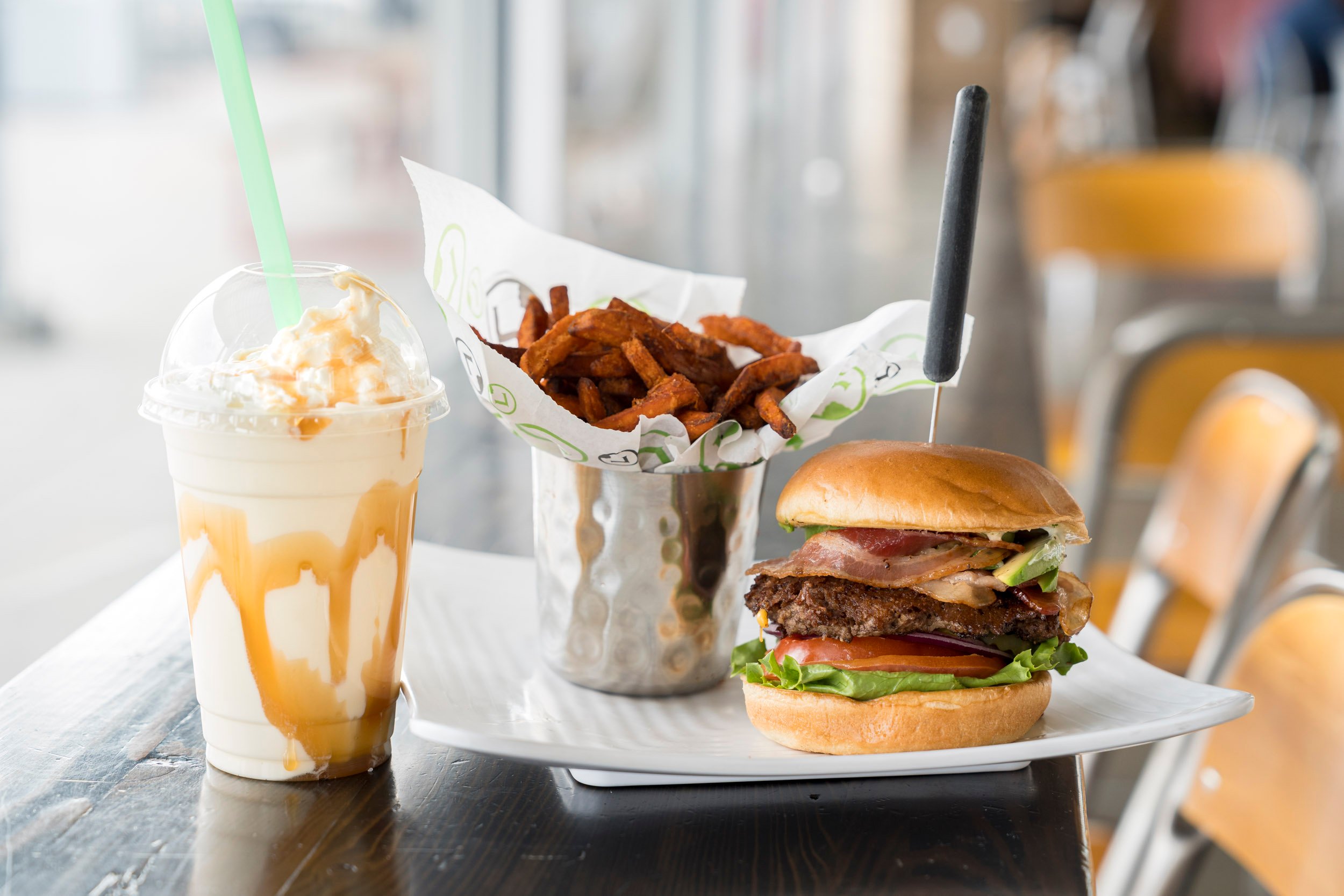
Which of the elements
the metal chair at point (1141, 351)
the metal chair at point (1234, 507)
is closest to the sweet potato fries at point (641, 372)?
the metal chair at point (1234, 507)

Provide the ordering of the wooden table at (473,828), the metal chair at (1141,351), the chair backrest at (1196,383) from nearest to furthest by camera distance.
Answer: the wooden table at (473,828) → the metal chair at (1141,351) → the chair backrest at (1196,383)

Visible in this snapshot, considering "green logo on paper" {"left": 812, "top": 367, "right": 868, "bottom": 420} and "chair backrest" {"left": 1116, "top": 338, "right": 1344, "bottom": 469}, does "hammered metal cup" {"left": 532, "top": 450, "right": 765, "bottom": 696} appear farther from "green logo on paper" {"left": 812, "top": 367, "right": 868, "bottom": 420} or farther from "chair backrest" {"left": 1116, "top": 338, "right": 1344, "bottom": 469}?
"chair backrest" {"left": 1116, "top": 338, "right": 1344, "bottom": 469}

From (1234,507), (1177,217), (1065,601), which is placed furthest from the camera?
(1177,217)

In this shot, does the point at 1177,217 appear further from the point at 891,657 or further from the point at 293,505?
the point at 293,505

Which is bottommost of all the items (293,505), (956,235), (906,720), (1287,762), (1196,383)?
(1196,383)

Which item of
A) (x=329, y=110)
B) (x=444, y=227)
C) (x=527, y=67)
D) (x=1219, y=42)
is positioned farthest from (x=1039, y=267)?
(x=1219, y=42)

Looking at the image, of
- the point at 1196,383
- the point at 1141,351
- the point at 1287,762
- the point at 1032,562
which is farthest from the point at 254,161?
the point at 1196,383

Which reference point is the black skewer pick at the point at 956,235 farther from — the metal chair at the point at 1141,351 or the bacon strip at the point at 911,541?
the metal chair at the point at 1141,351
